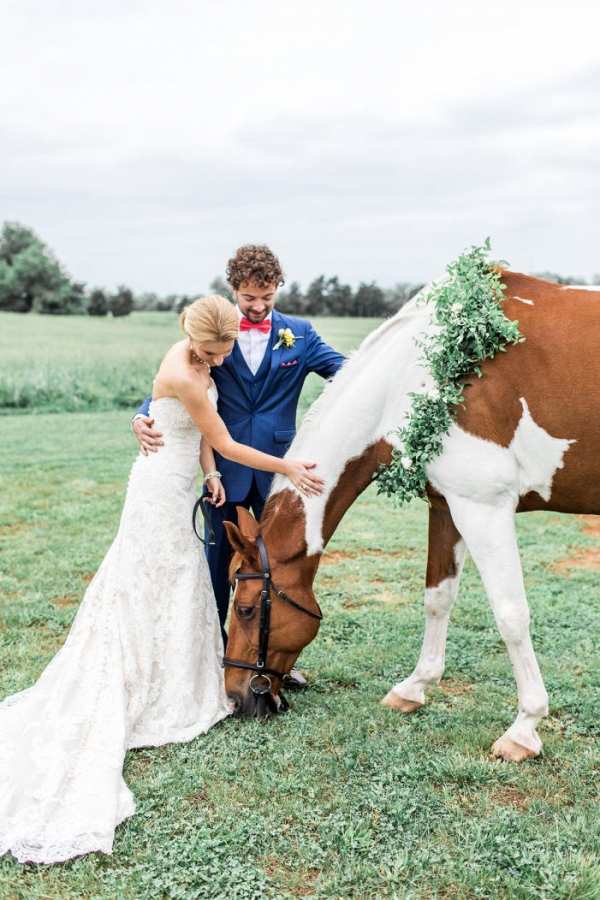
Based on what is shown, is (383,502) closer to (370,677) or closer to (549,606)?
(549,606)

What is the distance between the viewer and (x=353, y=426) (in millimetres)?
3615

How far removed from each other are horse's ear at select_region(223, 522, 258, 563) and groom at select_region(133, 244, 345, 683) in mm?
598

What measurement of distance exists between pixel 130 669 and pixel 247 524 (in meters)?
0.89

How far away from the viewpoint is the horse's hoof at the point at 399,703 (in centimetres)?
400

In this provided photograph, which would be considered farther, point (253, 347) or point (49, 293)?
point (49, 293)

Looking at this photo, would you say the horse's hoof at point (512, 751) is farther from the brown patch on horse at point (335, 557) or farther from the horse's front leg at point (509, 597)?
the brown patch on horse at point (335, 557)

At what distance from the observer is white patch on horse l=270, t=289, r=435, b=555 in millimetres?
3604

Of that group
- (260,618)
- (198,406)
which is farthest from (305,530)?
(198,406)

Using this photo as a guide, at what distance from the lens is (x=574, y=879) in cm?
264

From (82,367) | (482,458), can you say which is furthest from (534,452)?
(82,367)

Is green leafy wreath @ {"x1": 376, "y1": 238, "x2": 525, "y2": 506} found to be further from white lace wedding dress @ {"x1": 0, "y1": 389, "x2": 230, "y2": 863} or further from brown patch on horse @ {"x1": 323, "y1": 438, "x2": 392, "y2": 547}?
white lace wedding dress @ {"x1": 0, "y1": 389, "x2": 230, "y2": 863}

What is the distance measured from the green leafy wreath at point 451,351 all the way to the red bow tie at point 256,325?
0.96m

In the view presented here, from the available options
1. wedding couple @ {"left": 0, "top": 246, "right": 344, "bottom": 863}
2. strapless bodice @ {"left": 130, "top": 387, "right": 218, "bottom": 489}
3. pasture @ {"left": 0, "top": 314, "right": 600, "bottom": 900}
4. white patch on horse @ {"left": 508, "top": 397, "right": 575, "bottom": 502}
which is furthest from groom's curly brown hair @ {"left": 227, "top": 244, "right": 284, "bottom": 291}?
pasture @ {"left": 0, "top": 314, "right": 600, "bottom": 900}

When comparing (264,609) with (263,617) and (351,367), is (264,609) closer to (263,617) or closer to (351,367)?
(263,617)
